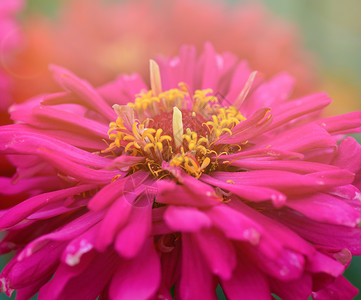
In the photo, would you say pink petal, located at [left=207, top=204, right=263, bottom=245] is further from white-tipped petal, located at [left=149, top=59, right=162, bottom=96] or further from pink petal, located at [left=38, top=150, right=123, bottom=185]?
white-tipped petal, located at [left=149, top=59, right=162, bottom=96]

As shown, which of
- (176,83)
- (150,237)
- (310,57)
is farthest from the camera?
(310,57)

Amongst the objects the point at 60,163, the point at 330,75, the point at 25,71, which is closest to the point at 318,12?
the point at 330,75

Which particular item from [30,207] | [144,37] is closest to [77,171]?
[30,207]

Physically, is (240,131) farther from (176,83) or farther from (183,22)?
(183,22)

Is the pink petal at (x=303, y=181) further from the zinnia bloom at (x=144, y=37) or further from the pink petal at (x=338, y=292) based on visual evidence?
the zinnia bloom at (x=144, y=37)

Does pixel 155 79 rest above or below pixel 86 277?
above

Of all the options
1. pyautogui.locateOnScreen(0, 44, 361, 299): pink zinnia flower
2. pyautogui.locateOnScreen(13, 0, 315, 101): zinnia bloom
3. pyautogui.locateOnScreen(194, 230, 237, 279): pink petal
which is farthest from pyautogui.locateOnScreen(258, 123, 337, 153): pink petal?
pyautogui.locateOnScreen(13, 0, 315, 101): zinnia bloom

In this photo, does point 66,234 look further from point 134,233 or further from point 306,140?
point 306,140
